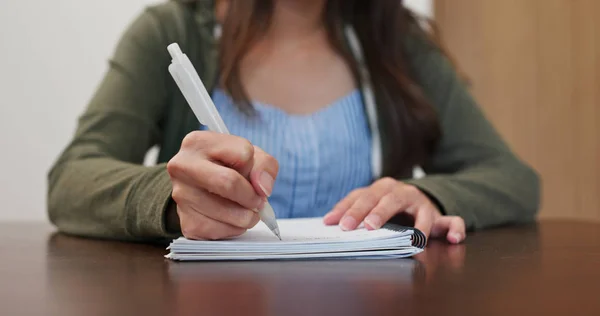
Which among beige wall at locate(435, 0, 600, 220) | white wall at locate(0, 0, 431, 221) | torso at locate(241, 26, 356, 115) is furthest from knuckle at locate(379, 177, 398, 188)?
beige wall at locate(435, 0, 600, 220)

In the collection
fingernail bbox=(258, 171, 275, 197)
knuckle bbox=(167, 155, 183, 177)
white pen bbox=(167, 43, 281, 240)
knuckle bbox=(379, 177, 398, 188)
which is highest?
white pen bbox=(167, 43, 281, 240)

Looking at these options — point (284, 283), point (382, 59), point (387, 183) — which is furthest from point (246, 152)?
point (382, 59)

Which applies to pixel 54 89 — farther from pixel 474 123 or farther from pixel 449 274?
pixel 449 274

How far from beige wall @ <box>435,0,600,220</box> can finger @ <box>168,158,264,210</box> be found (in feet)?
4.89

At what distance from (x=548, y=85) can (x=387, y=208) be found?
1365mm

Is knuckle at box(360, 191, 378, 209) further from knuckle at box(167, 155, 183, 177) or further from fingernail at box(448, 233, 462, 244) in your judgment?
knuckle at box(167, 155, 183, 177)

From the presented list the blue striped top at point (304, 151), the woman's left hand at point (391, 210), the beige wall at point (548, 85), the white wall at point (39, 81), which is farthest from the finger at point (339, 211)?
the beige wall at point (548, 85)

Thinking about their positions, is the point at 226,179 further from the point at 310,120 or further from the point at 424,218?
the point at 310,120

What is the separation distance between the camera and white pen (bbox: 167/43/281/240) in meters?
0.53

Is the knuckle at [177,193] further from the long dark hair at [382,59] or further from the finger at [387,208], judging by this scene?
the long dark hair at [382,59]

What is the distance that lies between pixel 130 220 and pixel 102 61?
1.03 metres

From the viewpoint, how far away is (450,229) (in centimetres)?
68

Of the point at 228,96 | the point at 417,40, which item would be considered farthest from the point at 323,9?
the point at 228,96

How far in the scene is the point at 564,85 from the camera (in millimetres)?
1841
